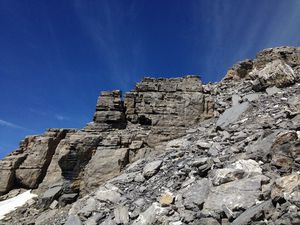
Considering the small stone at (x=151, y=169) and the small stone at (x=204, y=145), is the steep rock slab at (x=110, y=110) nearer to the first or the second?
the small stone at (x=151, y=169)

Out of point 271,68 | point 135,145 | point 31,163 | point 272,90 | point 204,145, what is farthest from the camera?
point 31,163

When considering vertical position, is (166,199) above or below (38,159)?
below

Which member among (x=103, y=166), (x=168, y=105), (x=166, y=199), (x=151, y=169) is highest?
(x=168, y=105)

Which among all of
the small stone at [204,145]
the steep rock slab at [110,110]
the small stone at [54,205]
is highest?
the steep rock slab at [110,110]

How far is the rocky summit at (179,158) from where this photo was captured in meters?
9.05

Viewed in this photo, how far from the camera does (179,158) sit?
1411 cm

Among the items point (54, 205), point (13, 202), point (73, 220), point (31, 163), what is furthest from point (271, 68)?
point (31, 163)

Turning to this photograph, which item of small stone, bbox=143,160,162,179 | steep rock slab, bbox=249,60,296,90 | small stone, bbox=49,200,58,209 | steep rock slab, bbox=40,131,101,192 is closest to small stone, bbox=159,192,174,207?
small stone, bbox=143,160,162,179

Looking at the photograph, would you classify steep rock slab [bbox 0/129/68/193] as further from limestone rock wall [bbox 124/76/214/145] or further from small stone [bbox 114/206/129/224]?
small stone [bbox 114/206/129/224]

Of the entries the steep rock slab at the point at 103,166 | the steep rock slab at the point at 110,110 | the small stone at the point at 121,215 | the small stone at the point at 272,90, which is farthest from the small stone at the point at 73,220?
the small stone at the point at 272,90

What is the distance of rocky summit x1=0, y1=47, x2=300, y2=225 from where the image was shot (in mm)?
9047

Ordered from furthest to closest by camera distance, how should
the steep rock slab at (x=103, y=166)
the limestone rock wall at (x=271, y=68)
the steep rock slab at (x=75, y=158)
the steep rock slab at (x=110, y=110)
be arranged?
the steep rock slab at (x=110, y=110)
the steep rock slab at (x=75, y=158)
the limestone rock wall at (x=271, y=68)
the steep rock slab at (x=103, y=166)

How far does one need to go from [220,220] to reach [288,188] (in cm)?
200

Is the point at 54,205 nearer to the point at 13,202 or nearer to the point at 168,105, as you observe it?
the point at 13,202
